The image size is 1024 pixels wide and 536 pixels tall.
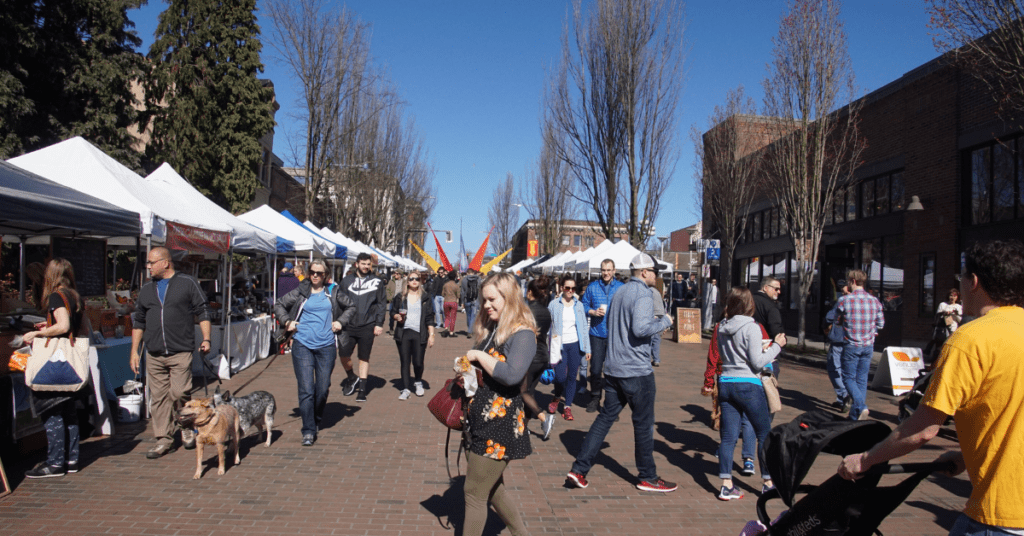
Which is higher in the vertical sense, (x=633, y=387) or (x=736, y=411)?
(x=633, y=387)

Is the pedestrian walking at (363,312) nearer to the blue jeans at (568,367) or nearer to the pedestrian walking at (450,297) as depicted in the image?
the blue jeans at (568,367)

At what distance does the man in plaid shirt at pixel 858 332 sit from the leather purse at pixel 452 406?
6134 mm

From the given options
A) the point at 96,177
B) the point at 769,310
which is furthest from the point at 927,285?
the point at 96,177

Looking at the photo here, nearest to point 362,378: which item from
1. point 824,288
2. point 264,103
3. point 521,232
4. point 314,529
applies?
point 314,529

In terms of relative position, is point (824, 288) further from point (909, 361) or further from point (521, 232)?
point (521, 232)

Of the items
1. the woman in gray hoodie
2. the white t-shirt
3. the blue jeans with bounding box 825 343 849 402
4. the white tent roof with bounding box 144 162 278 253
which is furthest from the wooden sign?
the woman in gray hoodie

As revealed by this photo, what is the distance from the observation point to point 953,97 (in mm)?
14414

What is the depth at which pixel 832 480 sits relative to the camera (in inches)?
97.4

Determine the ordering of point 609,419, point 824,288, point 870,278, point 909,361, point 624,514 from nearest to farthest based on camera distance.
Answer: point 624,514, point 609,419, point 909,361, point 870,278, point 824,288

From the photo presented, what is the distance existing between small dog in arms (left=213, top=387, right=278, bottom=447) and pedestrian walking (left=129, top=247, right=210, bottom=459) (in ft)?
1.45

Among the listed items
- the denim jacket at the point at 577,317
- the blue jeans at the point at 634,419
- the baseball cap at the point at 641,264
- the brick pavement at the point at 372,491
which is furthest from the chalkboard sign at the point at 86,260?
the blue jeans at the point at 634,419

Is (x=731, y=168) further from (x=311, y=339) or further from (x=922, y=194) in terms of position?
(x=311, y=339)

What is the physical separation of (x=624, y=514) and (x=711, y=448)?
8.14 feet

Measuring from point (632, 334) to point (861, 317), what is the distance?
424cm
